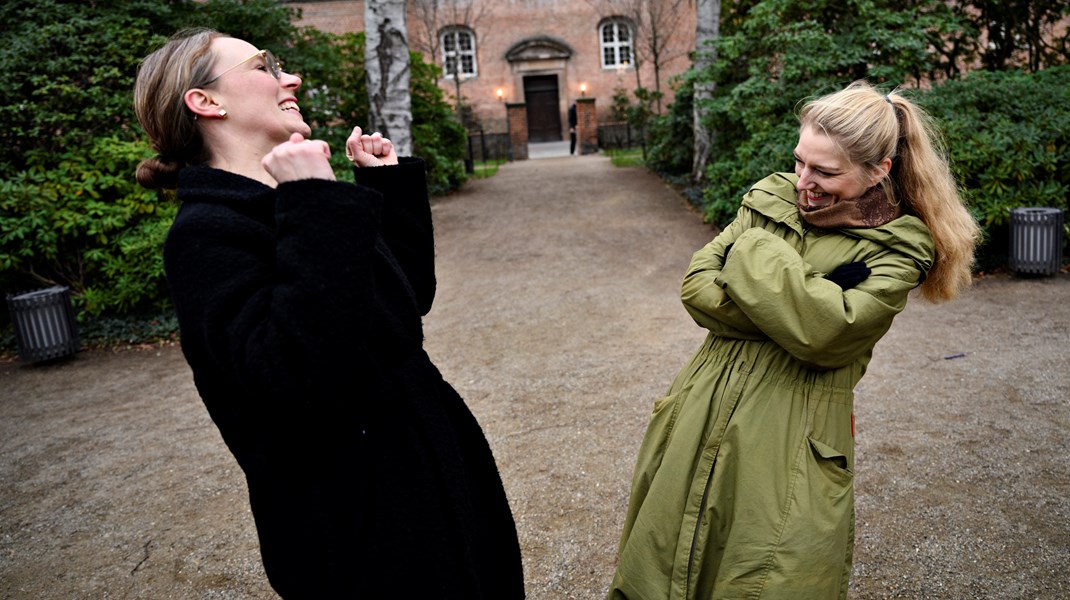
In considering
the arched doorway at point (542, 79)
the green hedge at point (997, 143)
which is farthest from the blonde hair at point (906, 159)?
the arched doorway at point (542, 79)

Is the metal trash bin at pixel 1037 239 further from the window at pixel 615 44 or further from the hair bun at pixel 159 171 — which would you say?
the window at pixel 615 44

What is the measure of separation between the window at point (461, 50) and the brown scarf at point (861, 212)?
3234cm

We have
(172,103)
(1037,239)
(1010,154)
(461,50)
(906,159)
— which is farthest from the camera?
(461,50)

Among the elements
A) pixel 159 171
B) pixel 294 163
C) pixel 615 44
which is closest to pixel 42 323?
pixel 159 171

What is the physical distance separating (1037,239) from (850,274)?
269 inches

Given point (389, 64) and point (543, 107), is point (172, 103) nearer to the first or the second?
point (389, 64)

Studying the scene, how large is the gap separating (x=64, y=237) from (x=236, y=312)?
7898 mm

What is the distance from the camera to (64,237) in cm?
777

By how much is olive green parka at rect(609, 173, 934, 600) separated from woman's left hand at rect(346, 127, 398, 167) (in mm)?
1007

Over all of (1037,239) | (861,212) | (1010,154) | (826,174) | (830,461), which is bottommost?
(1037,239)

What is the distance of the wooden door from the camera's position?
3444 centimetres

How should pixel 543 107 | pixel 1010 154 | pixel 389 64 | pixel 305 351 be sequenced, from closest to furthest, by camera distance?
1. pixel 305 351
2. pixel 1010 154
3. pixel 389 64
4. pixel 543 107

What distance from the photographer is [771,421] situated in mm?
2053

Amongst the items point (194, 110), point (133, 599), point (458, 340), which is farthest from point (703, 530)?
point (458, 340)
